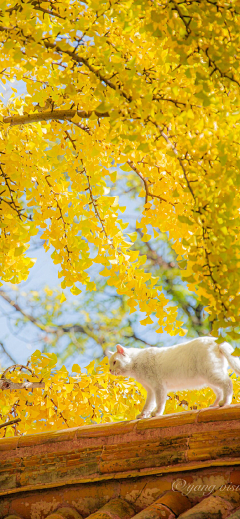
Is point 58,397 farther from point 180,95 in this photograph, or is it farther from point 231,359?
point 180,95

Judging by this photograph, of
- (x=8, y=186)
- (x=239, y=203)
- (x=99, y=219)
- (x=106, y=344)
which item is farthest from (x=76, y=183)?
(x=106, y=344)

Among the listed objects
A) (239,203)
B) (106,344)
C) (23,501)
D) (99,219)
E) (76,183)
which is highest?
(106,344)

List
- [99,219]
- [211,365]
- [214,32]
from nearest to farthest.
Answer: [214,32], [211,365], [99,219]

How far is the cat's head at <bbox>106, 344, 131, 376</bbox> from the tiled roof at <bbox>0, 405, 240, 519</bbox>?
440 mm

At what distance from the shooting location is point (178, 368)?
184 centimetres

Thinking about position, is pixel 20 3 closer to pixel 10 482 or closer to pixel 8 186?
pixel 8 186

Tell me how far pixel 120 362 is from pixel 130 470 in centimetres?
62

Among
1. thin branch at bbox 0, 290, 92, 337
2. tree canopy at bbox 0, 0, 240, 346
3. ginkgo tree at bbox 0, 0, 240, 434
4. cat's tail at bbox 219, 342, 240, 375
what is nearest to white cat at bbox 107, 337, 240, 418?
cat's tail at bbox 219, 342, 240, 375

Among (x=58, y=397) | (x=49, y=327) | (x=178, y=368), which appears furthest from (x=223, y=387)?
(x=49, y=327)

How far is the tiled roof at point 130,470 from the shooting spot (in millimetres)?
1301

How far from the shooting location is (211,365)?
1729 millimetres

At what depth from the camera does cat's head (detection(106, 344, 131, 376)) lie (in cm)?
204

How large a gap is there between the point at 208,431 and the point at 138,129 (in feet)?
2.69

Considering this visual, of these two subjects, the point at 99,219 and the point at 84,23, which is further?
the point at 99,219
